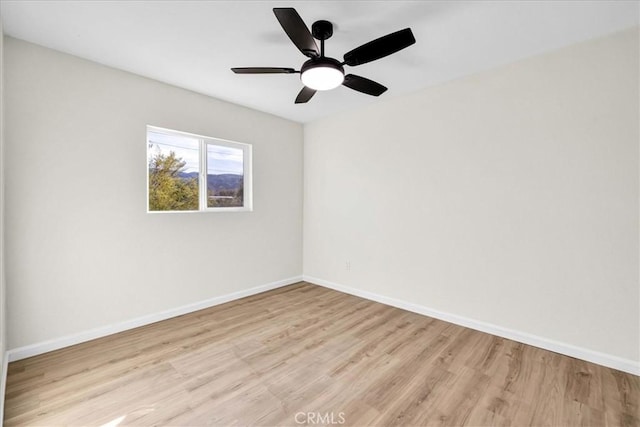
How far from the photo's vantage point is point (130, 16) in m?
1.92

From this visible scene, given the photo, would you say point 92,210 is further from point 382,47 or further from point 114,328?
point 382,47

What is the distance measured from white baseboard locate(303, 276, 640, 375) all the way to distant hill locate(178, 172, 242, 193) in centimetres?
219

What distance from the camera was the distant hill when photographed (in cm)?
346

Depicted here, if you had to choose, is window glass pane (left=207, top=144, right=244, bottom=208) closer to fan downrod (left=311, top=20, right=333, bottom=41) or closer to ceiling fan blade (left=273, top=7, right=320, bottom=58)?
fan downrod (left=311, top=20, right=333, bottom=41)

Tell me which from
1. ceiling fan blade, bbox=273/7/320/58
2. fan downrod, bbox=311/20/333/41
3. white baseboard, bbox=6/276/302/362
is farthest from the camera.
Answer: white baseboard, bbox=6/276/302/362

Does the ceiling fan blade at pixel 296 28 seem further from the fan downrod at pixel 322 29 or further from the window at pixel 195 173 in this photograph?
the window at pixel 195 173

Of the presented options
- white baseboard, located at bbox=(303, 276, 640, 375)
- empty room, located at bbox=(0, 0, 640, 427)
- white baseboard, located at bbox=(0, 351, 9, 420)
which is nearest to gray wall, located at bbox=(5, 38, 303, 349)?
empty room, located at bbox=(0, 0, 640, 427)

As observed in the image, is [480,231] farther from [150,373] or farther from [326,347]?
[150,373]

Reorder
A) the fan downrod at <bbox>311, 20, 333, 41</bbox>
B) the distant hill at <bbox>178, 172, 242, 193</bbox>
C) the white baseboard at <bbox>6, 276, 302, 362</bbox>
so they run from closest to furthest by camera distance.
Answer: the fan downrod at <bbox>311, 20, 333, 41</bbox> → the white baseboard at <bbox>6, 276, 302, 362</bbox> → the distant hill at <bbox>178, 172, 242, 193</bbox>

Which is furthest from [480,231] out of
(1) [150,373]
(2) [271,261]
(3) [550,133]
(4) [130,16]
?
(4) [130,16]

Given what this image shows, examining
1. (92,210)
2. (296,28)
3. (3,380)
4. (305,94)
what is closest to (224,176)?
(92,210)

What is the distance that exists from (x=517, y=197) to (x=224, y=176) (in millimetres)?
3224

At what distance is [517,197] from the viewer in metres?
2.54

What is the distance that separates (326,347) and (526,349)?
171 cm
